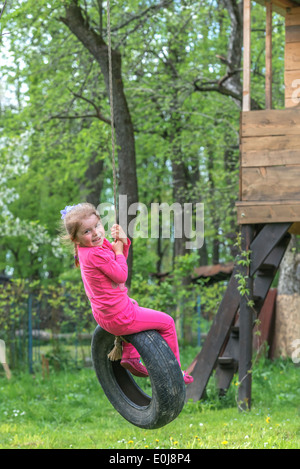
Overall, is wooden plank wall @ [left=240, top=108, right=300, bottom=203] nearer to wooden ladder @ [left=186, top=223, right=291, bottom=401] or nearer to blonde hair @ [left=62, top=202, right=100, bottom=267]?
wooden ladder @ [left=186, top=223, right=291, bottom=401]

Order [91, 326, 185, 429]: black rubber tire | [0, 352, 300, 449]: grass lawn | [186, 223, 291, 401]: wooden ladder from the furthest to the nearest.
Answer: [186, 223, 291, 401]: wooden ladder
[0, 352, 300, 449]: grass lawn
[91, 326, 185, 429]: black rubber tire

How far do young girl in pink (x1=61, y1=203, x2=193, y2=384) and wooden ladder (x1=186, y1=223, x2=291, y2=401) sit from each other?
4.43 m

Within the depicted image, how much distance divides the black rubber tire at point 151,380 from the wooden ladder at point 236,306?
159 inches

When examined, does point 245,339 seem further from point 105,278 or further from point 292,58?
point 105,278

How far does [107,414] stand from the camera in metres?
9.05

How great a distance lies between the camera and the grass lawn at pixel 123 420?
23.6ft

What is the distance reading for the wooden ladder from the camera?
8.28 meters

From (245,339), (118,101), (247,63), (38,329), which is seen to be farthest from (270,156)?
(38,329)

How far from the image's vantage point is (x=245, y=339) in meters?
8.42

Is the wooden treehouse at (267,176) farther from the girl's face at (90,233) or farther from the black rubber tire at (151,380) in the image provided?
the girl's face at (90,233)

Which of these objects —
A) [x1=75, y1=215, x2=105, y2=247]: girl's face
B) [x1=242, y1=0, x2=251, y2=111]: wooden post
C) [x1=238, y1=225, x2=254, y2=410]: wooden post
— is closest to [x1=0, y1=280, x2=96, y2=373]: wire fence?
[x1=238, y1=225, x2=254, y2=410]: wooden post

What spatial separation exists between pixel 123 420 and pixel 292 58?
515 cm

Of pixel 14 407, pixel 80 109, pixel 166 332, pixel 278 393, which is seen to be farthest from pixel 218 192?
pixel 166 332
